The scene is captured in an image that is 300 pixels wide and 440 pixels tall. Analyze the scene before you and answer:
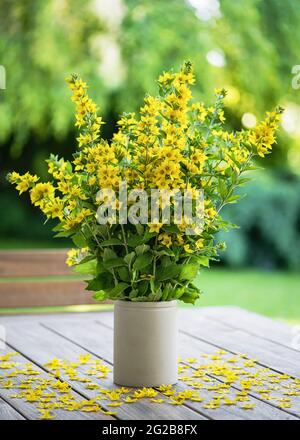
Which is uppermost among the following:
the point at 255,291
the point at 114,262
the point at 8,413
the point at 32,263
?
the point at 114,262

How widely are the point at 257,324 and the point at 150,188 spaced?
0.97m

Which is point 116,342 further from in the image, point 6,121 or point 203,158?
point 6,121

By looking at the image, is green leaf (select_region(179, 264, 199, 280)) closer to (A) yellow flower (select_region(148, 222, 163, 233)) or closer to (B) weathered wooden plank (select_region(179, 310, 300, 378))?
(A) yellow flower (select_region(148, 222, 163, 233))

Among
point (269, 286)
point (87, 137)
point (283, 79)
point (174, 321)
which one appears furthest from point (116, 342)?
point (269, 286)

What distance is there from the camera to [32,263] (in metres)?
3.14

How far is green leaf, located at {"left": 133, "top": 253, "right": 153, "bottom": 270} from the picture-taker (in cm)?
179

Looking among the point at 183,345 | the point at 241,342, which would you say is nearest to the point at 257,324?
the point at 241,342

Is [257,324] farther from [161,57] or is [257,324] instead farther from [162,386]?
[161,57]

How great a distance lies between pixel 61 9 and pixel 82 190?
3.89 meters

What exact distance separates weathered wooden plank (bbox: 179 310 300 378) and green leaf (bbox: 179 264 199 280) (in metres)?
0.36

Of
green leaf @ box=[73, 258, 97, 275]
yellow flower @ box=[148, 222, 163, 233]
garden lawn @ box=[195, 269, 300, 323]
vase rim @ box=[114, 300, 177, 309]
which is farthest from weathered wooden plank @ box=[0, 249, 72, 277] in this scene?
garden lawn @ box=[195, 269, 300, 323]

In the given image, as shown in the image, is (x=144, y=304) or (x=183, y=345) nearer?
(x=144, y=304)

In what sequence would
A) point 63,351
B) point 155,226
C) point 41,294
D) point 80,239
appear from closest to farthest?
point 155,226 → point 80,239 → point 63,351 → point 41,294

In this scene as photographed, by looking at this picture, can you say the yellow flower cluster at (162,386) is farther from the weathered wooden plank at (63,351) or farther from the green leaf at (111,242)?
the green leaf at (111,242)
